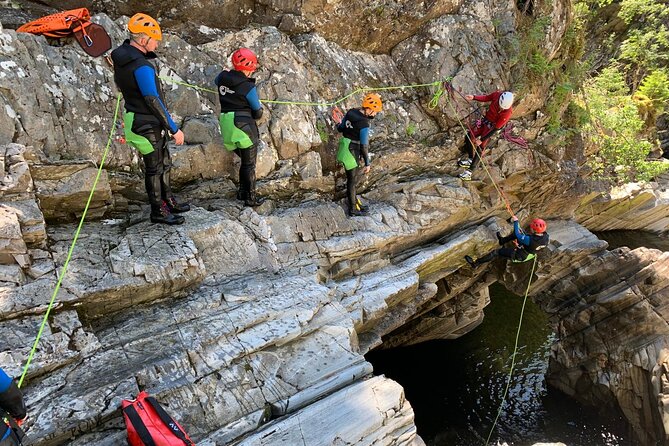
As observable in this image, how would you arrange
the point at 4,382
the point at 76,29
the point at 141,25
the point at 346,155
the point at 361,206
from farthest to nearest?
the point at 361,206 → the point at 346,155 → the point at 76,29 → the point at 141,25 → the point at 4,382

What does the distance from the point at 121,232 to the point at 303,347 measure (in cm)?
310

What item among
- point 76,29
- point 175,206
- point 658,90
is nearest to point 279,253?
point 175,206

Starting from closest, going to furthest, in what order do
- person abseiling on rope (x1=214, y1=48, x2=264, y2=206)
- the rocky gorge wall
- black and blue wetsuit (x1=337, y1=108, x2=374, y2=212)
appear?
the rocky gorge wall → person abseiling on rope (x1=214, y1=48, x2=264, y2=206) → black and blue wetsuit (x1=337, y1=108, x2=374, y2=212)

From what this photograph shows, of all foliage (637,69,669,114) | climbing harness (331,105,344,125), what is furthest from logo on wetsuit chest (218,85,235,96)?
foliage (637,69,669,114)

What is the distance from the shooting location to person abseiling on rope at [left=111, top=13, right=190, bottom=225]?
5.04 m

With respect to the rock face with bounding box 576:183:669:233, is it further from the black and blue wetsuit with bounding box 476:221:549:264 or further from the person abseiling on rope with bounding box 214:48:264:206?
the person abseiling on rope with bounding box 214:48:264:206

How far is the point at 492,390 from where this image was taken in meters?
12.0

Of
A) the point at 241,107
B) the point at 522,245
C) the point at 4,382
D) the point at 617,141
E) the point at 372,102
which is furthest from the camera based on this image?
the point at 617,141

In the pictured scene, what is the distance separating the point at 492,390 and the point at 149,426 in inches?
414

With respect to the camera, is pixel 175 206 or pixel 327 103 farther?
pixel 327 103

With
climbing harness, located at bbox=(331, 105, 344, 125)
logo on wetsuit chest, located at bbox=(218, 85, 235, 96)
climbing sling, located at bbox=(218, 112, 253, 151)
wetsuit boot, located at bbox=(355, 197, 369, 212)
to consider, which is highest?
logo on wetsuit chest, located at bbox=(218, 85, 235, 96)

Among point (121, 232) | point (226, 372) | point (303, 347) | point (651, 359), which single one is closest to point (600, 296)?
point (651, 359)

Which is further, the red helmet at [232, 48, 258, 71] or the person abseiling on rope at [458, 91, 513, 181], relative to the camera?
the person abseiling on rope at [458, 91, 513, 181]

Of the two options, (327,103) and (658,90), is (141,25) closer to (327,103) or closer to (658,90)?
(327,103)
